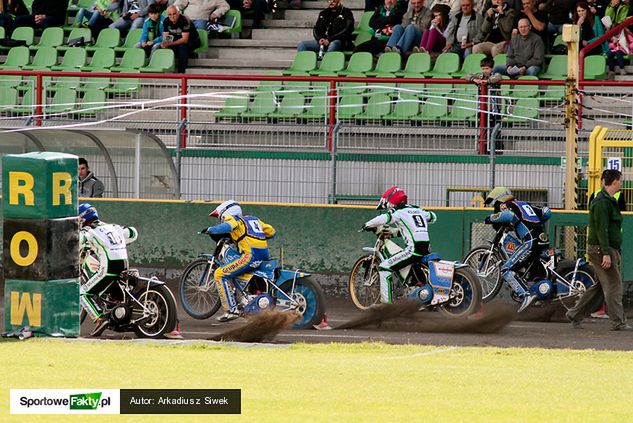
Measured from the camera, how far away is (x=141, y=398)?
9969 millimetres

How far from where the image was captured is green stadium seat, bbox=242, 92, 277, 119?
74.6ft

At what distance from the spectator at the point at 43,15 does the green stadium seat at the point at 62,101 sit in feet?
21.9

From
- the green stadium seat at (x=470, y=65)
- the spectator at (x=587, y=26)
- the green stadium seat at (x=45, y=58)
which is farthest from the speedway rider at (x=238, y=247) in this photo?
the green stadium seat at (x=45, y=58)

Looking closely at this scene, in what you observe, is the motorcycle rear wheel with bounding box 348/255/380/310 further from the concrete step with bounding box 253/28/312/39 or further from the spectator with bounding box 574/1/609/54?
the concrete step with bounding box 253/28/312/39

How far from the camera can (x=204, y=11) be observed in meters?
28.8

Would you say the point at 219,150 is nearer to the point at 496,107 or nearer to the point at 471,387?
the point at 496,107

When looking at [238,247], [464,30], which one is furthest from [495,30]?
[238,247]

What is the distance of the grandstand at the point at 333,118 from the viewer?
69.2 ft

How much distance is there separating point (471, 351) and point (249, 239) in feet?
12.7

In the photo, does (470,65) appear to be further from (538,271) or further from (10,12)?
(10,12)

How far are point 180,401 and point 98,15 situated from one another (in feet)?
68.8

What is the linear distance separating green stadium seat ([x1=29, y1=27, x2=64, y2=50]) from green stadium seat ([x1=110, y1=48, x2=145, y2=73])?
7.28 ft

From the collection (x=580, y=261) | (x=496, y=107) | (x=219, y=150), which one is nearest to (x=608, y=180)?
(x=580, y=261)

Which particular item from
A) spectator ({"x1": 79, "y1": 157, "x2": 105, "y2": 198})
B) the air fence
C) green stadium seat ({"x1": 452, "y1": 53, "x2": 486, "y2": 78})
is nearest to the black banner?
the air fence
